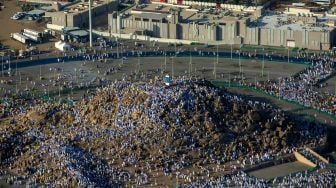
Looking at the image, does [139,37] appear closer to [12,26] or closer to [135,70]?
[135,70]

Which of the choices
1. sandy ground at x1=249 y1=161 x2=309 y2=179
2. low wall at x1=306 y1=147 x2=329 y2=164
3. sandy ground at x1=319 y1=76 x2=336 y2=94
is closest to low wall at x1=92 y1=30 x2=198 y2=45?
sandy ground at x1=319 y1=76 x2=336 y2=94

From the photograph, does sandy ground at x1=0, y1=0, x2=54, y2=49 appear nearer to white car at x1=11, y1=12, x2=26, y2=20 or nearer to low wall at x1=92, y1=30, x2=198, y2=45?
white car at x1=11, y1=12, x2=26, y2=20

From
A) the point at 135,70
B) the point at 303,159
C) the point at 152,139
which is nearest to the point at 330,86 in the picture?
the point at 135,70

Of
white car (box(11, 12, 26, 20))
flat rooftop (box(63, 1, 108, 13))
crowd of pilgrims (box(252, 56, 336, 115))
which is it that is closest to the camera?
crowd of pilgrims (box(252, 56, 336, 115))

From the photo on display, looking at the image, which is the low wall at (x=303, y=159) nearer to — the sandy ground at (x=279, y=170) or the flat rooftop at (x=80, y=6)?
the sandy ground at (x=279, y=170)

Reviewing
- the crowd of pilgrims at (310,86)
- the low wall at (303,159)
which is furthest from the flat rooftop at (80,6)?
the low wall at (303,159)

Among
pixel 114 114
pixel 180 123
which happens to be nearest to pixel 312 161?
pixel 180 123

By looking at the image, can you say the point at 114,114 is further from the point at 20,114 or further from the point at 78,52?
the point at 78,52
